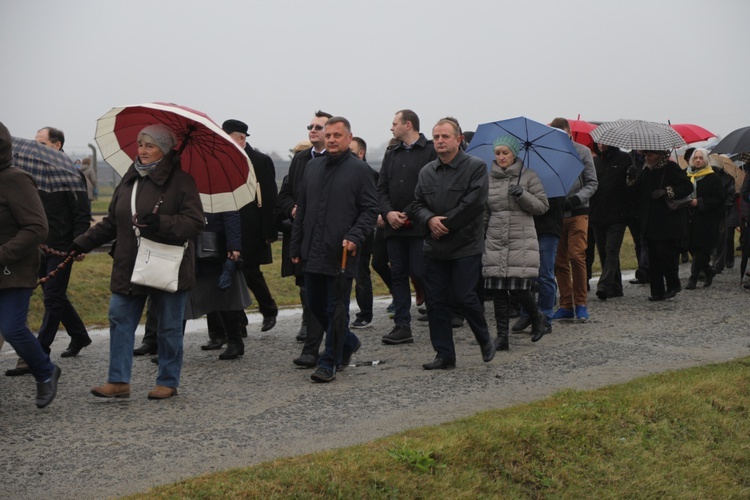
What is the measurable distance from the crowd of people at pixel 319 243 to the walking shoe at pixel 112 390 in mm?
10

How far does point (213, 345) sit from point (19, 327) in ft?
10.7

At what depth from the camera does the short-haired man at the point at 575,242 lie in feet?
36.8

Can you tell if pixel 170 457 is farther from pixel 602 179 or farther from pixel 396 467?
pixel 602 179

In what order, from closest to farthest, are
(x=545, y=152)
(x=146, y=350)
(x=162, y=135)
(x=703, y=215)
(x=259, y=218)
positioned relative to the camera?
(x=162, y=135) < (x=146, y=350) < (x=545, y=152) < (x=259, y=218) < (x=703, y=215)

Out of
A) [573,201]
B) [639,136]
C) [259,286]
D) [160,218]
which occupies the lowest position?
[259,286]

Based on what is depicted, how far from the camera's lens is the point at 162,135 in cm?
751

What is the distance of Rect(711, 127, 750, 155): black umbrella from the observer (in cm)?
1449

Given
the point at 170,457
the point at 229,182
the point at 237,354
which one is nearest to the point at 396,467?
the point at 170,457

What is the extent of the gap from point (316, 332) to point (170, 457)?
9.54ft

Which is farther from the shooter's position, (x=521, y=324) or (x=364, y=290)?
(x=364, y=290)

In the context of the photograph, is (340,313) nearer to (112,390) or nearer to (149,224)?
(149,224)

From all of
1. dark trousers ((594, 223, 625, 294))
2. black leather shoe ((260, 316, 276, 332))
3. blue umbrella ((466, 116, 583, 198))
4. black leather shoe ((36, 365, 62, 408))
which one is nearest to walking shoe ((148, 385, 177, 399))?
black leather shoe ((36, 365, 62, 408))

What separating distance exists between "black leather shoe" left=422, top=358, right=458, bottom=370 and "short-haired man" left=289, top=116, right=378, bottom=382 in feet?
2.59

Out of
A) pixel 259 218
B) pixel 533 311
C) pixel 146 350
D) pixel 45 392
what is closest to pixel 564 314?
pixel 533 311
